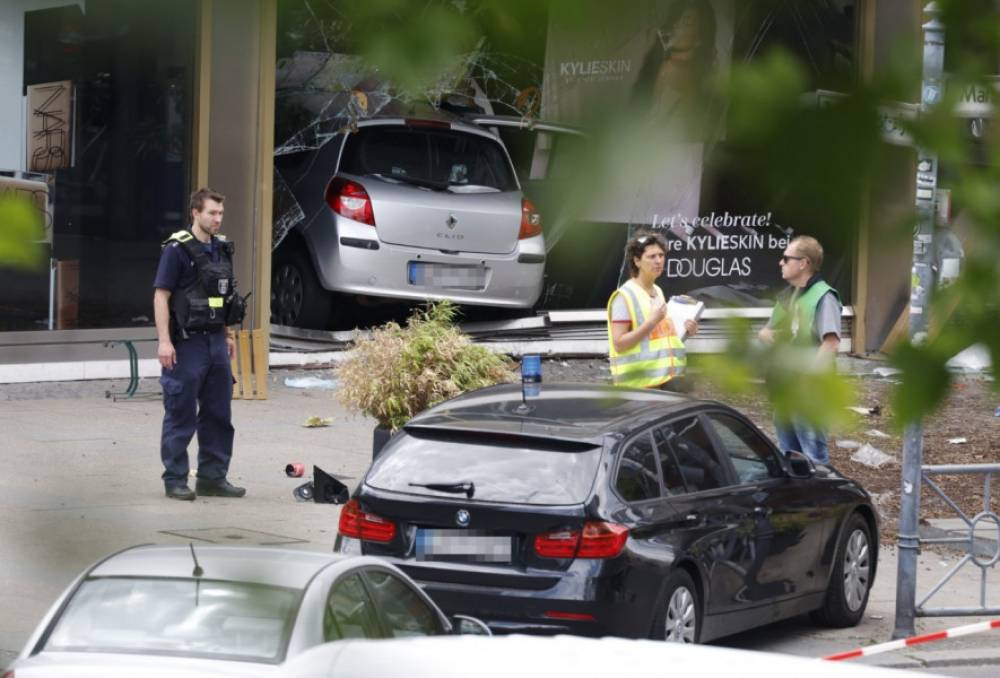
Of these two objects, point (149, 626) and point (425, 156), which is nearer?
point (149, 626)

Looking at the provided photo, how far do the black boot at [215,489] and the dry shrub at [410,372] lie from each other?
0.97 m

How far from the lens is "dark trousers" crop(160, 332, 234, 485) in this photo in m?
10.3

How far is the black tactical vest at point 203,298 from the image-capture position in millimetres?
10383

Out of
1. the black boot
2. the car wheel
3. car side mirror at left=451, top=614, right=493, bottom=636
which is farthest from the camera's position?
the car wheel

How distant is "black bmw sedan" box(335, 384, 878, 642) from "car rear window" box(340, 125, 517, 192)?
20.4 feet

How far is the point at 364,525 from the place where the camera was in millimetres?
7785

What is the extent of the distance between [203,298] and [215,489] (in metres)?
1.25

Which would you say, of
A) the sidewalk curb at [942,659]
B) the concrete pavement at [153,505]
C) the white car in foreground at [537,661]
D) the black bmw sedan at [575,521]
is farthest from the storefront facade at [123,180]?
the white car in foreground at [537,661]

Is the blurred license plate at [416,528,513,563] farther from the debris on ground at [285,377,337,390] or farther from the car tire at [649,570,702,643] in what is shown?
the debris on ground at [285,377,337,390]

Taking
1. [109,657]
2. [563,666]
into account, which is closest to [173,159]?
[109,657]

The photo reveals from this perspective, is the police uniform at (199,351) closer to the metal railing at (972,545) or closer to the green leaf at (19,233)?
the metal railing at (972,545)

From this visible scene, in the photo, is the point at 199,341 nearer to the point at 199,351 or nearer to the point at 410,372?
the point at 199,351

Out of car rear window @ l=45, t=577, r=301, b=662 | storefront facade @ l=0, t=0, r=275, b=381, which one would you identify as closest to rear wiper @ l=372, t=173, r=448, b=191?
storefront facade @ l=0, t=0, r=275, b=381

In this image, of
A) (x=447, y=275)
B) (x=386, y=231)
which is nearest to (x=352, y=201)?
(x=386, y=231)
